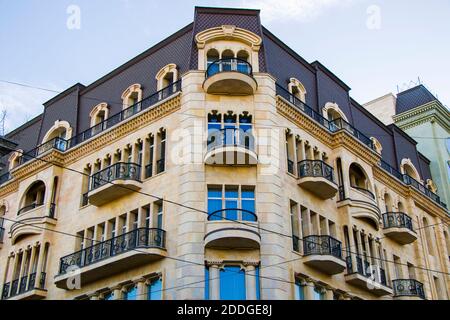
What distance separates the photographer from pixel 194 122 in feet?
94.0

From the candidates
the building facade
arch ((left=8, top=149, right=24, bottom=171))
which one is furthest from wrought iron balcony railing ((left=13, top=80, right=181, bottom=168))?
the building facade

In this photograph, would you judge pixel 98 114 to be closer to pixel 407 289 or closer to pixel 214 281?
Result: pixel 214 281

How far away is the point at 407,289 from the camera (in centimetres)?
3312

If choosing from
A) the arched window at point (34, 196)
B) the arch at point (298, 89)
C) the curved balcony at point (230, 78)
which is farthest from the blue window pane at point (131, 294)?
the arch at point (298, 89)

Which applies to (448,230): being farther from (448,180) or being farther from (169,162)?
(169,162)

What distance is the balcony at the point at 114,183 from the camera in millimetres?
29219

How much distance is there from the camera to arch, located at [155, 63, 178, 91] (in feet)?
103

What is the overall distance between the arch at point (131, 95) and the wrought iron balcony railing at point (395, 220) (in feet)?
48.4

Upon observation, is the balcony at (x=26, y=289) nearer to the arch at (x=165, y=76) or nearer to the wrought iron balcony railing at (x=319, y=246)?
the arch at (x=165, y=76)

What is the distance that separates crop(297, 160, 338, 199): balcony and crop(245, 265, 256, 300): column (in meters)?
5.61

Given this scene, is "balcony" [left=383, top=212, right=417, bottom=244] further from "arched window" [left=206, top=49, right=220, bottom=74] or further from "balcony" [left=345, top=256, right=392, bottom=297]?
"arched window" [left=206, top=49, right=220, bottom=74]

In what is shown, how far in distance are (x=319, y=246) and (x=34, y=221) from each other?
47.2 feet

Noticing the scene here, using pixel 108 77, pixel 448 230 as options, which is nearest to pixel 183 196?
pixel 108 77
